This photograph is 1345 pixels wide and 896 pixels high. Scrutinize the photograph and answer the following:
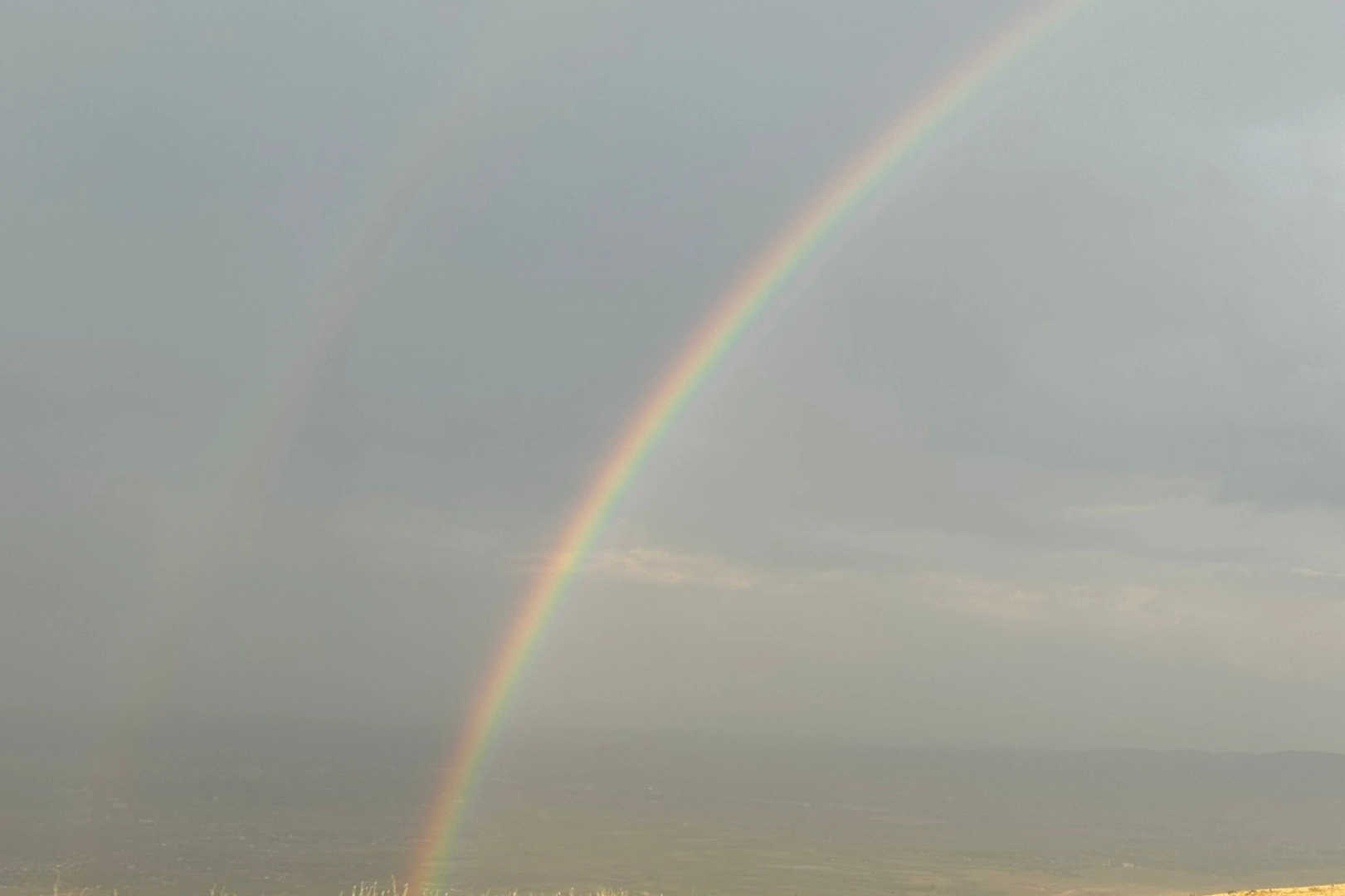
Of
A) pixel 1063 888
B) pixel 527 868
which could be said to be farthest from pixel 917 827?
pixel 527 868

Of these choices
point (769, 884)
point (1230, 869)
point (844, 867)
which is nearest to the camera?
point (769, 884)

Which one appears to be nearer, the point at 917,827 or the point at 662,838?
the point at 662,838

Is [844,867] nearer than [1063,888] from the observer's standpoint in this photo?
No

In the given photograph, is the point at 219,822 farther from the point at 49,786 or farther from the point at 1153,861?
the point at 1153,861

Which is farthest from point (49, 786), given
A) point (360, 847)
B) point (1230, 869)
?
point (1230, 869)

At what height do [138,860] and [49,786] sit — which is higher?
[49,786]

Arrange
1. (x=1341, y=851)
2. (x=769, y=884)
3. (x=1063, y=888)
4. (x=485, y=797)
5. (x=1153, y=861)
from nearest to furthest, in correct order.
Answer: (x=769, y=884) < (x=1063, y=888) < (x=1153, y=861) < (x=1341, y=851) < (x=485, y=797)

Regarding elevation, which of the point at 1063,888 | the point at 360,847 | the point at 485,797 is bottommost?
the point at 1063,888

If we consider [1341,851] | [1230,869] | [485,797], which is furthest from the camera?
[485,797]

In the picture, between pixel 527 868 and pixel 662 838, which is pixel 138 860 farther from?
pixel 662 838
